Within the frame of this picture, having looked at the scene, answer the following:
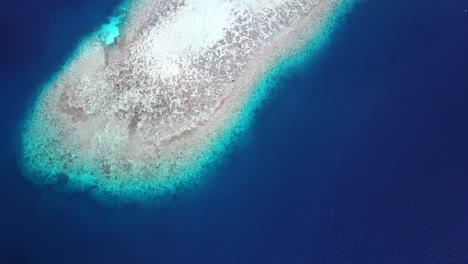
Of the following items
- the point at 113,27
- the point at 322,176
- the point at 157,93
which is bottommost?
the point at 322,176

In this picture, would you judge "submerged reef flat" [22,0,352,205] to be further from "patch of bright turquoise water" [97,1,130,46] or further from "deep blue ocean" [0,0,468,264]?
"deep blue ocean" [0,0,468,264]

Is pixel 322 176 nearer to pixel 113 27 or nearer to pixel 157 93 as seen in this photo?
pixel 157 93

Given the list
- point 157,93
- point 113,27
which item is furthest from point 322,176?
point 113,27

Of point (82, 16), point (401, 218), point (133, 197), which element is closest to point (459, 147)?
point (401, 218)

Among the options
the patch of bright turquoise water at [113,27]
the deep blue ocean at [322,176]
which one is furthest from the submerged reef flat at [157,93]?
the deep blue ocean at [322,176]

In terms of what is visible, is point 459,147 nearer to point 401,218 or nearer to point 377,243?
point 401,218
